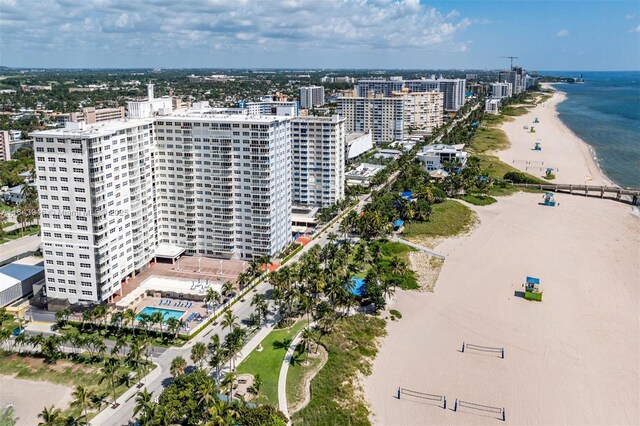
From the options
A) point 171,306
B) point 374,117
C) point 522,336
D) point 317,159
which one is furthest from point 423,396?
point 374,117

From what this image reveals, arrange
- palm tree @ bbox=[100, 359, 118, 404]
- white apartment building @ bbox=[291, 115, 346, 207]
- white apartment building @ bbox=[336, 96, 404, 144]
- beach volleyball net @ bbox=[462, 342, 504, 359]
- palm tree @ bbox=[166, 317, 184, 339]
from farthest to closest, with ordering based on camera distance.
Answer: white apartment building @ bbox=[336, 96, 404, 144], white apartment building @ bbox=[291, 115, 346, 207], palm tree @ bbox=[166, 317, 184, 339], beach volleyball net @ bbox=[462, 342, 504, 359], palm tree @ bbox=[100, 359, 118, 404]

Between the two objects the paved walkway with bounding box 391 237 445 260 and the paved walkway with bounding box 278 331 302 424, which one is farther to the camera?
the paved walkway with bounding box 391 237 445 260

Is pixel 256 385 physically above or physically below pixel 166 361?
above

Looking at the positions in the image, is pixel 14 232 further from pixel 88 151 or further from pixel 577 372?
pixel 577 372

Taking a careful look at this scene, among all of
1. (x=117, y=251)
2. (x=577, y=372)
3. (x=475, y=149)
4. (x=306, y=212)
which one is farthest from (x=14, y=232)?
(x=475, y=149)

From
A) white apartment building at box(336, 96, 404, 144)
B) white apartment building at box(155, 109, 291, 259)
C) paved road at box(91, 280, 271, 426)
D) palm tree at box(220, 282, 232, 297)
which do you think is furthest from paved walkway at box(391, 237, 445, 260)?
white apartment building at box(336, 96, 404, 144)

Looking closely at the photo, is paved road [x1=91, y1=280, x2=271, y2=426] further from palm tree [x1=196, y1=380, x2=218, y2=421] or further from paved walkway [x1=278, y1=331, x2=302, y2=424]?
paved walkway [x1=278, y1=331, x2=302, y2=424]

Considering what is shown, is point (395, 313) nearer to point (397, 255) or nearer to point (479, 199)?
point (397, 255)
